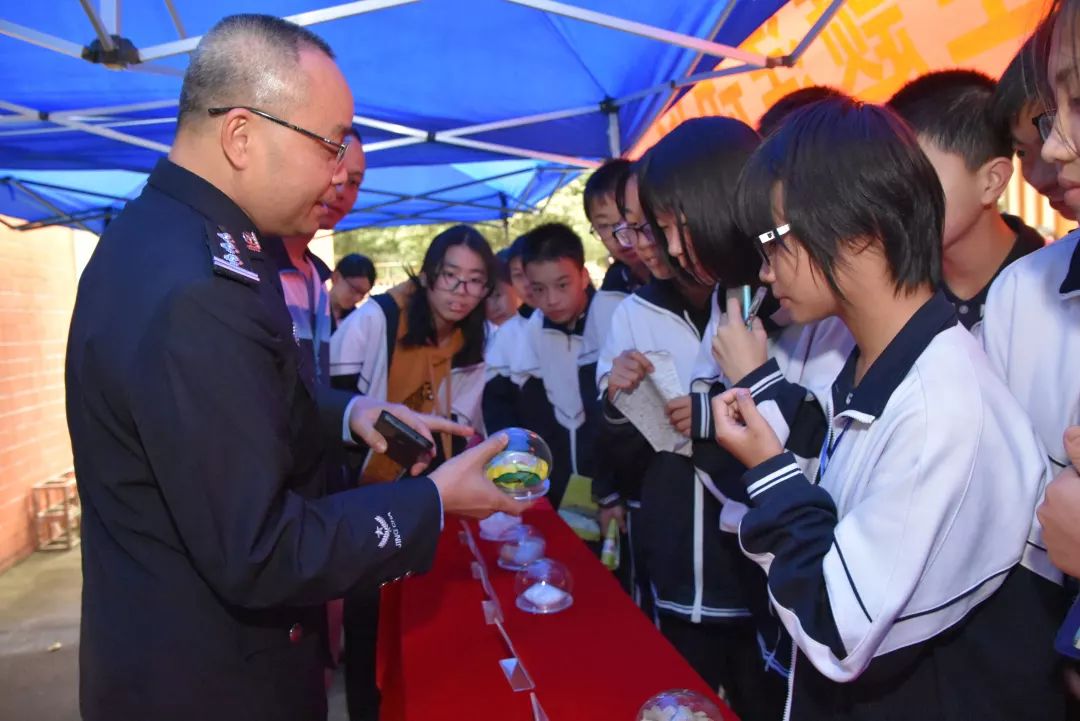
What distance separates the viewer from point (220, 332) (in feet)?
3.77

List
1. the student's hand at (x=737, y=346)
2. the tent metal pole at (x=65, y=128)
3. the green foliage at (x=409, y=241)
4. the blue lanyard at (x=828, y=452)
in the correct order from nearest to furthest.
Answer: the blue lanyard at (x=828, y=452), the student's hand at (x=737, y=346), the tent metal pole at (x=65, y=128), the green foliage at (x=409, y=241)

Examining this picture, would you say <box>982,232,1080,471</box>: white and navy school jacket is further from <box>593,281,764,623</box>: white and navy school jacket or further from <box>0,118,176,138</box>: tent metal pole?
<box>0,118,176,138</box>: tent metal pole

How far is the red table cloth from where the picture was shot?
137cm

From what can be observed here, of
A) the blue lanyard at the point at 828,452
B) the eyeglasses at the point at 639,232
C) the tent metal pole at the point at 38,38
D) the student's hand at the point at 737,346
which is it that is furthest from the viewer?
the tent metal pole at the point at 38,38

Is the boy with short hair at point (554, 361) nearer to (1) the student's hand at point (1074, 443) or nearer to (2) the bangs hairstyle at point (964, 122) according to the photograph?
(2) the bangs hairstyle at point (964, 122)

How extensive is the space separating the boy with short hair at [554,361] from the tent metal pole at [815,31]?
131 cm

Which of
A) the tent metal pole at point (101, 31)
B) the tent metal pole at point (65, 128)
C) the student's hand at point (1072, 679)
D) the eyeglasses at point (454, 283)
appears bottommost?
the student's hand at point (1072, 679)

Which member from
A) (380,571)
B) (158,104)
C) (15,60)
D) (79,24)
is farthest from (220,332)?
(158,104)

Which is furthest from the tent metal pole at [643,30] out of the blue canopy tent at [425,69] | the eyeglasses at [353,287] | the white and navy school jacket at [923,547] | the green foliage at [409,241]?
the green foliage at [409,241]

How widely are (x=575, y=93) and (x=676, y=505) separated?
3349 millimetres

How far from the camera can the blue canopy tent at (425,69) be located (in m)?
3.24

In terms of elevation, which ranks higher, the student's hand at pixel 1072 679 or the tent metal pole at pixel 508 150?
the tent metal pole at pixel 508 150

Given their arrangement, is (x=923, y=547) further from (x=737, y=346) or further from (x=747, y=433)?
(x=737, y=346)

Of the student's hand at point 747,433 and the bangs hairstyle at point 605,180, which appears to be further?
the bangs hairstyle at point 605,180
